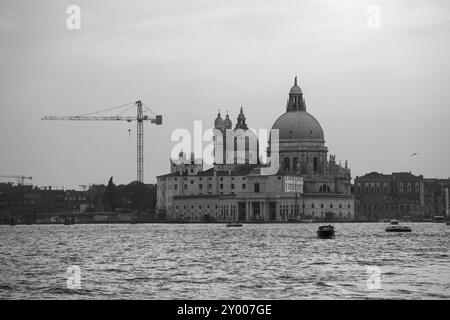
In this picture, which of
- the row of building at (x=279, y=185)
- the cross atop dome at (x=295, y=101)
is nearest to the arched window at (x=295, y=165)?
the row of building at (x=279, y=185)

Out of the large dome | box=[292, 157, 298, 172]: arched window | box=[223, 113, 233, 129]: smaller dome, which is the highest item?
box=[223, 113, 233, 129]: smaller dome

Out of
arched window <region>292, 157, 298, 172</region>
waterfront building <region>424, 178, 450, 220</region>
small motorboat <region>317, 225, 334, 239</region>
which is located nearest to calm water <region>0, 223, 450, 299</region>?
small motorboat <region>317, 225, 334, 239</region>

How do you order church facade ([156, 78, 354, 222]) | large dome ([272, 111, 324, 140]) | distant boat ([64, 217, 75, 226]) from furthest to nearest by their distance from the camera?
large dome ([272, 111, 324, 140]) → church facade ([156, 78, 354, 222]) → distant boat ([64, 217, 75, 226])

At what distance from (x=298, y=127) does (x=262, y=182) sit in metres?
7.93

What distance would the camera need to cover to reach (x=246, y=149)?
380 feet

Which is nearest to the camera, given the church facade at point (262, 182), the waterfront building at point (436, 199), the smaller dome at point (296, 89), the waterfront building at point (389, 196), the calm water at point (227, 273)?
the calm water at point (227, 273)

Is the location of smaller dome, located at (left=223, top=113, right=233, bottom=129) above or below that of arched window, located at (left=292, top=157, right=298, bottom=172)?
above

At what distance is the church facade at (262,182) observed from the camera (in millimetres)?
105500

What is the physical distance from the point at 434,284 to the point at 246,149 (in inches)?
3696

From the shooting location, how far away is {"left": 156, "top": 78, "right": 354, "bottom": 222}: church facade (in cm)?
10550

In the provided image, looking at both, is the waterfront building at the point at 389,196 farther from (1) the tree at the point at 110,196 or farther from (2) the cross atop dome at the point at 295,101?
(1) the tree at the point at 110,196

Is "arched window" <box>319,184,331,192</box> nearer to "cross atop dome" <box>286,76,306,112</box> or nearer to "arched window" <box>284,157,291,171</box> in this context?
"arched window" <box>284,157,291,171</box>
